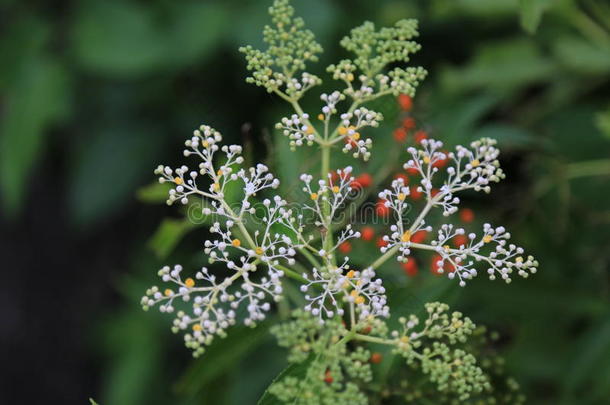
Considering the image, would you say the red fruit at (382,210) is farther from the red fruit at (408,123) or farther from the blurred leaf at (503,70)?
the blurred leaf at (503,70)

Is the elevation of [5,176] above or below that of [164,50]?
below

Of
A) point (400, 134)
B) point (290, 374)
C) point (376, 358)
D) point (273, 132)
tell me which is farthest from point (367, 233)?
point (273, 132)

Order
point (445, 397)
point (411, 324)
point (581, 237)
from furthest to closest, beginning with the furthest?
point (581, 237)
point (445, 397)
point (411, 324)

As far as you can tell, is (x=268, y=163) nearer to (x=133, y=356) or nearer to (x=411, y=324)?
(x=411, y=324)

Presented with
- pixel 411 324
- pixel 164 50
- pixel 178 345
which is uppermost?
pixel 164 50

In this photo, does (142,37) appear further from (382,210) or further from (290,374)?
(290,374)

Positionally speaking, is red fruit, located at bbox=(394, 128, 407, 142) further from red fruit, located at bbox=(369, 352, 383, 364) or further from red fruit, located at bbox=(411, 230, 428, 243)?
red fruit, located at bbox=(369, 352, 383, 364)

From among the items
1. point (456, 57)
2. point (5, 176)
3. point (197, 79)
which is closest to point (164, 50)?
point (197, 79)
